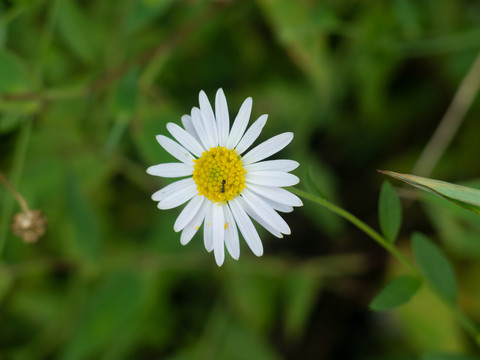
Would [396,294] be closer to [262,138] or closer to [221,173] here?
[221,173]

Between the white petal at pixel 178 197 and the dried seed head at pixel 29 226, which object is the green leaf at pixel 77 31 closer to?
the dried seed head at pixel 29 226

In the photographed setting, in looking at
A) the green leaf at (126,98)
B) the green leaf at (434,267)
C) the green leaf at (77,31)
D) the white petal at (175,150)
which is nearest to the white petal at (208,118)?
the white petal at (175,150)

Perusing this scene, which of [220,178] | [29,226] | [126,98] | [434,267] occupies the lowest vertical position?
[434,267]

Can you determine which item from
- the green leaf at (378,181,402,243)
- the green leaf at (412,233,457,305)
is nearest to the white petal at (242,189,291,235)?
the green leaf at (378,181,402,243)

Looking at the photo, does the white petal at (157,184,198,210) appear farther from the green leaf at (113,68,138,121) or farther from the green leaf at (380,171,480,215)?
the green leaf at (380,171,480,215)

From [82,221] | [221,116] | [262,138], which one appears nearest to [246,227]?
[221,116]

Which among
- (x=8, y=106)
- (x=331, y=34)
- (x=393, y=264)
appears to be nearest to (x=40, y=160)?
(x=8, y=106)

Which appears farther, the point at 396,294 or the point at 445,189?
the point at 396,294
